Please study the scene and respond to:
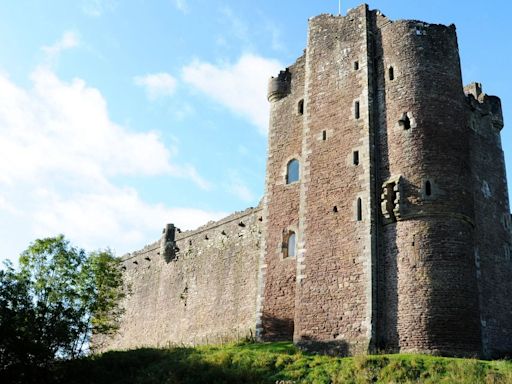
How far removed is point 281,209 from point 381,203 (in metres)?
4.88

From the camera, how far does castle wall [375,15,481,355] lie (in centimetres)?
2034

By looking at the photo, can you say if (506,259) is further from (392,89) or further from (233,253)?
(233,253)

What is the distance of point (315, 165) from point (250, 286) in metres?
7.05

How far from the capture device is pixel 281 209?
25844mm

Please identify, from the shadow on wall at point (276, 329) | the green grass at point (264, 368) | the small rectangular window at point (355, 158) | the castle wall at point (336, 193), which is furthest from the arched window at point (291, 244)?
the small rectangular window at point (355, 158)

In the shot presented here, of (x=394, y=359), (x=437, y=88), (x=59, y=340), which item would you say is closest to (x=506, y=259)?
(x=437, y=88)

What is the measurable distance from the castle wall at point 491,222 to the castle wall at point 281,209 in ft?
21.1

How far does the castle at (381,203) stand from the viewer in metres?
20.9

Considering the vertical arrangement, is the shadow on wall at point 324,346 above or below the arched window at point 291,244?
below

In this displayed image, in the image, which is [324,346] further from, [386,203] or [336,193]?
[336,193]

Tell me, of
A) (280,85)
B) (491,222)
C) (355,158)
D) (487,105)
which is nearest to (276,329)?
(355,158)

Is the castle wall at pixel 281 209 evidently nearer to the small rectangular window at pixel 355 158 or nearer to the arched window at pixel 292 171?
the arched window at pixel 292 171

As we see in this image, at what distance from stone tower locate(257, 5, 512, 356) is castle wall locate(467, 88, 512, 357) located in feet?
0.22

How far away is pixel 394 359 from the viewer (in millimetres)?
18578
